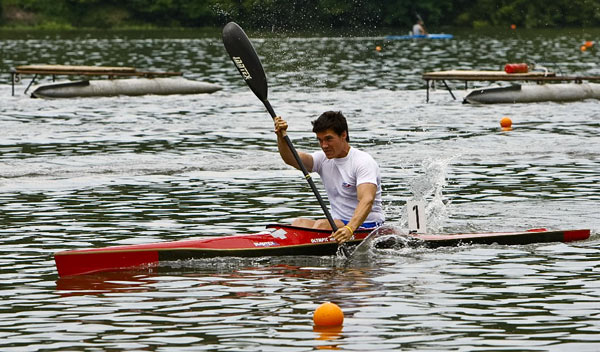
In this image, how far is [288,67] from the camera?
6469 centimetres

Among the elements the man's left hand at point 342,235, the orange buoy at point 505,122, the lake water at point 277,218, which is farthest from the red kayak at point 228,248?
the orange buoy at point 505,122

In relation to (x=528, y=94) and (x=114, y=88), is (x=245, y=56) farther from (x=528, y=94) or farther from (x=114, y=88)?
(x=114, y=88)

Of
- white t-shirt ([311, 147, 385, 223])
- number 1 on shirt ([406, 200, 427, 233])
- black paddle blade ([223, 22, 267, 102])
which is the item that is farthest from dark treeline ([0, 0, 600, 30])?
white t-shirt ([311, 147, 385, 223])

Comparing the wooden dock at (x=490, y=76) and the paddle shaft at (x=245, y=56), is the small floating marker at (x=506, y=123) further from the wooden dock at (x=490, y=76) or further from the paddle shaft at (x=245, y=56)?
the paddle shaft at (x=245, y=56)

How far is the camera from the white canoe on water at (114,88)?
1519 inches

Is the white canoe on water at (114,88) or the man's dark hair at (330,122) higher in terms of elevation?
Result: the man's dark hair at (330,122)

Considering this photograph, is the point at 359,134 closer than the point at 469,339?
No

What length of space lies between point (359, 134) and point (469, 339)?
18.0 m

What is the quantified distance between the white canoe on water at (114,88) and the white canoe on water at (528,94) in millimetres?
10022

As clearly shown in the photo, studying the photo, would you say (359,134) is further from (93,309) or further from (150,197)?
(93,309)

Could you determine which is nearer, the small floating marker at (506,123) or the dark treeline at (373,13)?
the small floating marker at (506,123)

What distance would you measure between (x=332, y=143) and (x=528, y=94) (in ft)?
74.0

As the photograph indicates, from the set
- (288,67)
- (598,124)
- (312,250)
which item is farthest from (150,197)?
(288,67)

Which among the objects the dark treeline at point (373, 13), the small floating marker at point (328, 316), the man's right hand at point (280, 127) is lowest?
the small floating marker at point (328, 316)
